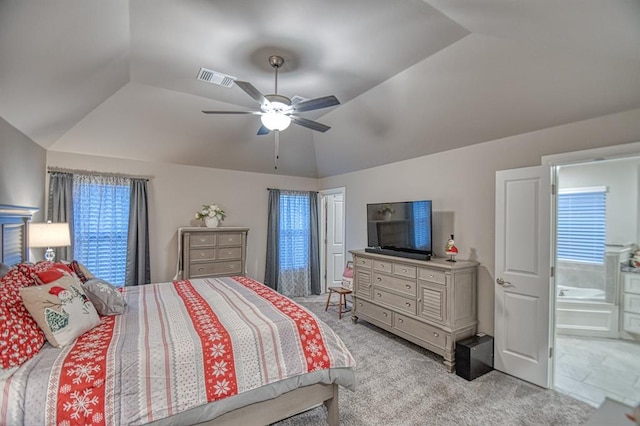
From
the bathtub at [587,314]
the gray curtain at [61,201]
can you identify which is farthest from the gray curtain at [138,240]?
the bathtub at [587,314]

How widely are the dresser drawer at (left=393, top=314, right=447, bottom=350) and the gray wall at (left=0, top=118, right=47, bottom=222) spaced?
13.6ft

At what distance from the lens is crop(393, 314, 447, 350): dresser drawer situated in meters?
3.08

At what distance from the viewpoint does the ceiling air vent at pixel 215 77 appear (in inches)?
115

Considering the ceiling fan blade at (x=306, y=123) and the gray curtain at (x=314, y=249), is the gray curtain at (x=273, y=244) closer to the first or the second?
the gray curtain at (x=314, y=249)

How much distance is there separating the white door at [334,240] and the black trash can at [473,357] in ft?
10.7

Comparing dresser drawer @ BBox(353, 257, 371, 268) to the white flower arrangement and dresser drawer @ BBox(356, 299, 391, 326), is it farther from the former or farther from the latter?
the white flower arrangement

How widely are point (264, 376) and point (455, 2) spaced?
2740 mm

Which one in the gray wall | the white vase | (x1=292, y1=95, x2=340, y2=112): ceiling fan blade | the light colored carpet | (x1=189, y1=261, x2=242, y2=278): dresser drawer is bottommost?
the light colored carpet

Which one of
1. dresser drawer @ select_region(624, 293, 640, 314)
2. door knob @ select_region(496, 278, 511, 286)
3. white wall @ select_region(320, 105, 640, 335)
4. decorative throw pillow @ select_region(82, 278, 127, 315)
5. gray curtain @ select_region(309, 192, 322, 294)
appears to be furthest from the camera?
gray curtain @ select_region(309, 192, 322, 294)

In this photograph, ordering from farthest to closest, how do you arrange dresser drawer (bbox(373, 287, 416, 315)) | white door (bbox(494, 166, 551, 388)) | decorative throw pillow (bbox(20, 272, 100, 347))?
dresser drawer (bbox(373, 287, 416, 315)) < white door (bbox(494, 166, 551, 388)) < decorative throw pillow (bbox(20, 272, 100, 347))

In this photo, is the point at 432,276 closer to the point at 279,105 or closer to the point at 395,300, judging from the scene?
the point at 395,300

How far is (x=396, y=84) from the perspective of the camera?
10.2 feet

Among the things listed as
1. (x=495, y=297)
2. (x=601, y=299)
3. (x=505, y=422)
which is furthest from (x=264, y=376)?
(x=601, y=299)

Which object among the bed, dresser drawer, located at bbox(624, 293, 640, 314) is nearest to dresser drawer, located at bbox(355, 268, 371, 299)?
the bed
